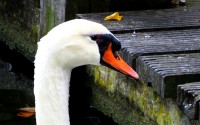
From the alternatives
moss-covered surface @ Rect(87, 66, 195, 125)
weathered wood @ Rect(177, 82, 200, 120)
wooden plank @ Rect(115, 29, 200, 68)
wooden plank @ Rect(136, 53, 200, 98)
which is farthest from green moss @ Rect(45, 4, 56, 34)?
weathered wood @ Rect(177, 82, 200, 120)

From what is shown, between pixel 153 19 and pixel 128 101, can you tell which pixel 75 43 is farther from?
pixel 153 19

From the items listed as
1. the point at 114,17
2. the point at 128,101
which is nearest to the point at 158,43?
the point at 128,101

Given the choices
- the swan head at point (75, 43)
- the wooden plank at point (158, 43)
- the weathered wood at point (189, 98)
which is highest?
the swan head at point (75, 43)

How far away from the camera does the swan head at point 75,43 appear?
12.3 feet

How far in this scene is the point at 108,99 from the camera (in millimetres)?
6797

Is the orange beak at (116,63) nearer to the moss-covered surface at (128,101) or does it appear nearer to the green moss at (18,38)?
the moss-covered surface at (128,101)

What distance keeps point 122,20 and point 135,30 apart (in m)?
0.39

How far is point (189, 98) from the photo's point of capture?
4.84 m

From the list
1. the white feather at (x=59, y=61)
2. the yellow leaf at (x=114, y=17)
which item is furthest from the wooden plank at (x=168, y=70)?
the white feather at (x=59, y=61)

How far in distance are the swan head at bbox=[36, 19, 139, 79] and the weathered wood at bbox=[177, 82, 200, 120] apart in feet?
3.31

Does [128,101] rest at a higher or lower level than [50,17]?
lower

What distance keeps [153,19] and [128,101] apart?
91cm

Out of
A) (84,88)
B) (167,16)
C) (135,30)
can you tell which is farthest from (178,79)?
(84,88)

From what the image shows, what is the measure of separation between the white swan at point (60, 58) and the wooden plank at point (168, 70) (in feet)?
4.30
